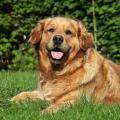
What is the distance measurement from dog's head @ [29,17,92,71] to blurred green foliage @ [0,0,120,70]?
5152mm

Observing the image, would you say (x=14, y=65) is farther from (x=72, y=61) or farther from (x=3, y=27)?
(x=72, y=61)

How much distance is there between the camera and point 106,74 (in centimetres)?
764

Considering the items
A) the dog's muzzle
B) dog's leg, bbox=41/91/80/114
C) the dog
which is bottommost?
dog's leg, bbox=41/91/80/114

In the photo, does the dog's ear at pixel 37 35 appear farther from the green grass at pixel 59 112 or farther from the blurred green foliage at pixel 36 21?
the blurred green foliage at pixel 36 21

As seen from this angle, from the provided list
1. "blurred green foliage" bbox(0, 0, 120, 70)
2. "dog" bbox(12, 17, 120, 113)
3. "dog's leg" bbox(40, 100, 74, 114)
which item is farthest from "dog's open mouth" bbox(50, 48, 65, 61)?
"blurred green foliage" bbox(0, 0, 120, 70)

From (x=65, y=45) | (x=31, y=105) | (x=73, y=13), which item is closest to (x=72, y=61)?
(x=65, y=45)

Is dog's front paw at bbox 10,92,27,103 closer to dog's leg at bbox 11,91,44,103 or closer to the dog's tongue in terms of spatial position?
dog's leg at bbox 11,91,44,103

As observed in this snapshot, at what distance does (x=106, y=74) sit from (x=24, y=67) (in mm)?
6519

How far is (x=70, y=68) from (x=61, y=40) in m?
0.40

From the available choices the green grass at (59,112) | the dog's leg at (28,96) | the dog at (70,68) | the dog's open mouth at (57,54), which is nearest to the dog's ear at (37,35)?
the dog at (70,68)

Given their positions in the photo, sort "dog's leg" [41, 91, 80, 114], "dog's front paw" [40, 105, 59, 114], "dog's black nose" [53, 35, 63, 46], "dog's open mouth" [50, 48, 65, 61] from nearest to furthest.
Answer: "dog's front paw" [40, 105, 59, 114] < "dog's leg" [41, 91, 80, 114] < "dog's black nose" [53, 35, 63, 46] < "dog's open mouth" [50, 48, 65, 61]

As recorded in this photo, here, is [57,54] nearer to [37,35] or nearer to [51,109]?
[37,35]

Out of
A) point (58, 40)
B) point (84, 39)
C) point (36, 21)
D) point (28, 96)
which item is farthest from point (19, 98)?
point (36, 21)

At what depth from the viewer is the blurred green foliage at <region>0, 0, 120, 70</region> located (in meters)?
13.0
